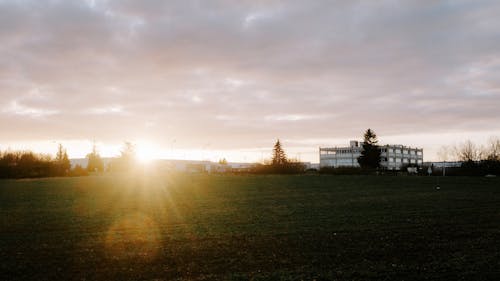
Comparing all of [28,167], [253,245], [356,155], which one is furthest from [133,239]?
[356,155]

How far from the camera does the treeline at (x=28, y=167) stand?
6166cm

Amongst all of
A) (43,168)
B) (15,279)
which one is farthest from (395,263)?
(43,168)

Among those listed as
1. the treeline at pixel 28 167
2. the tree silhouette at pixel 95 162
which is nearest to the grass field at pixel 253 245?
the treeline at pixel 28 167

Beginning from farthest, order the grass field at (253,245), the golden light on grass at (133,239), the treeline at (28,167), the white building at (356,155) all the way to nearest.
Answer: the white building at (356,155)
the treeline at (28,167)
the golden light on grass at (133,239)
the grass field at (253,245)

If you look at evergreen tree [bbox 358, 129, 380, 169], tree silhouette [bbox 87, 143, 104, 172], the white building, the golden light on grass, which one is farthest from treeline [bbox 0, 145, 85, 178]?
the white building

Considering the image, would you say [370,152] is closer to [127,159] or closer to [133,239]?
[127,159]

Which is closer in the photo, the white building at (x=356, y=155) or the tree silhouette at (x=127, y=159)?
the tree silhouette at (x=127, y=159)

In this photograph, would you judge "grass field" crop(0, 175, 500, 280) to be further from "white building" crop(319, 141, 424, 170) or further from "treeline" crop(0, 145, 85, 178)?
"white building" crop(319, 141, 424, 170)

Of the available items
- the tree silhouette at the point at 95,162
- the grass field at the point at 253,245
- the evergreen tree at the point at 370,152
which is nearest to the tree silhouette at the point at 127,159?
the tree silhouette at the point at 95,162

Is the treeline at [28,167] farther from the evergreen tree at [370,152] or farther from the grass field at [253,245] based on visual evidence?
the evergreen tree at [370,152]

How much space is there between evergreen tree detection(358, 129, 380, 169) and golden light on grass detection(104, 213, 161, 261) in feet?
300

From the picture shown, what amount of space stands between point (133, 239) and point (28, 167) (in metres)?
62.7

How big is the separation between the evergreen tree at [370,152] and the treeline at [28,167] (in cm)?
6332

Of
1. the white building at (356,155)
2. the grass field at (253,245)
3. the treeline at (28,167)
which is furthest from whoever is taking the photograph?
the white building at (356,155)
